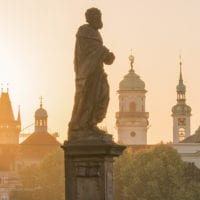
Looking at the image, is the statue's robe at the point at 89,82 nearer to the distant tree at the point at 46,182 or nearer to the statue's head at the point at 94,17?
the statue's head at the point at 94,17

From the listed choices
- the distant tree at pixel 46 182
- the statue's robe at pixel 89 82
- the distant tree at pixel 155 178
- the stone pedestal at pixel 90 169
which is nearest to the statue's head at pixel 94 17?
the statue's robe at pixel 89 82

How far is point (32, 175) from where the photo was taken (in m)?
176

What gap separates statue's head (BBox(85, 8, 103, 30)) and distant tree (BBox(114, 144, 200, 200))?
103449mm

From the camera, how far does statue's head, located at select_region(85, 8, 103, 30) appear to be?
31.7m

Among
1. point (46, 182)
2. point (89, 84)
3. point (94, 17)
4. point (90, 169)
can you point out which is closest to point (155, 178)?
point (46, 182)

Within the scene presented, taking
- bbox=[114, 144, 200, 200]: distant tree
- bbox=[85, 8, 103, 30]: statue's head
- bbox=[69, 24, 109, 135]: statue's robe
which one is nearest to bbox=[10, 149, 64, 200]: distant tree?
bbox=[114, 144, 200, 200]: distant tree

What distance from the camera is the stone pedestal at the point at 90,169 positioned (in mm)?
31000

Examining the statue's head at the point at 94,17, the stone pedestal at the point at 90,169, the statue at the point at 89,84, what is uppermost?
the statue's head at the point at 94,17

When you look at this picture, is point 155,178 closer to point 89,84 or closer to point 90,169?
point 89,84

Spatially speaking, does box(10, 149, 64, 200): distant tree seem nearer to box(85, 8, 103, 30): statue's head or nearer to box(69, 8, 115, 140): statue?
box(85, 8, 103, 30): statue's head

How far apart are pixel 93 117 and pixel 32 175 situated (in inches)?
5714

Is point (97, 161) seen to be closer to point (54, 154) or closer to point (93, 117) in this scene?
point (93, 117)

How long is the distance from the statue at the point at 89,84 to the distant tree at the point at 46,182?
11773 cm

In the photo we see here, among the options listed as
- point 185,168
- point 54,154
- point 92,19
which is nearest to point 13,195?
point 54,154
